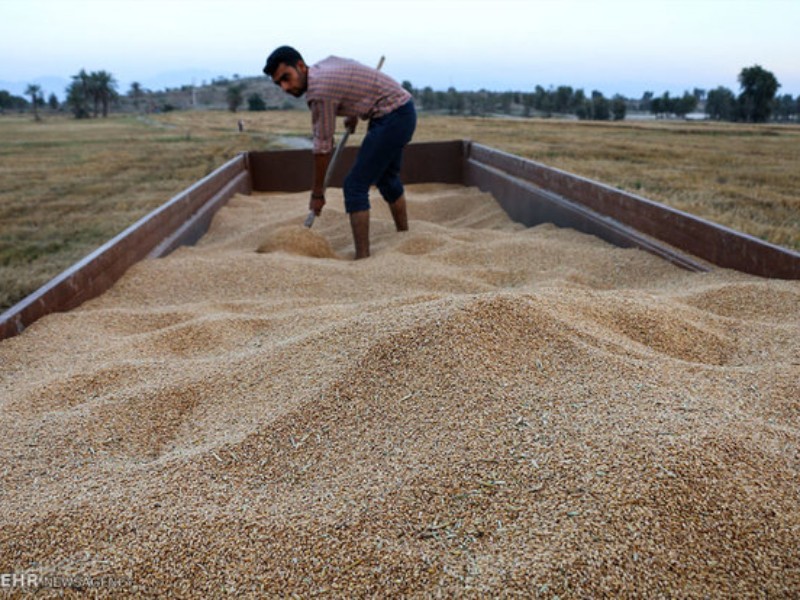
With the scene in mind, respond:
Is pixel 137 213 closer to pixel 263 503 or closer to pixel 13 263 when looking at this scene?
pixel 13 263

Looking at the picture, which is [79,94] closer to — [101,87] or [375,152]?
[101,87]

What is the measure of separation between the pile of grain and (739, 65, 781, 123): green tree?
167 feet

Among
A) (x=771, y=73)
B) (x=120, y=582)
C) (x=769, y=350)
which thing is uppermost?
(x=771, y=73)

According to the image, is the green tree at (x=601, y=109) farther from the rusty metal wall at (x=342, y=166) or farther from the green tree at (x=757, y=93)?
the rusty metal wall at (x=342, y=166)

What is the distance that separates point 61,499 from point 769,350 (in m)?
1.88

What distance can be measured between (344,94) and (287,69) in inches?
13.5

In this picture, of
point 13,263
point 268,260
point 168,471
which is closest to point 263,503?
point 168,471

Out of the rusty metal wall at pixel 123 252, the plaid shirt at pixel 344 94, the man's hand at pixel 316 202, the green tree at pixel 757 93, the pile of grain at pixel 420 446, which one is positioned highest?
the green tree at pixel 757 93

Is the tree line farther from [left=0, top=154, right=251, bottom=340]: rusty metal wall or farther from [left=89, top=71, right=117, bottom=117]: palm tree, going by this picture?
[left=0, top=154, right=251, bottom=340]: rusty metal wall

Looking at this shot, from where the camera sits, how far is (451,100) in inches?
2606

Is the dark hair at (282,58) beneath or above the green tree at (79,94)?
beneath

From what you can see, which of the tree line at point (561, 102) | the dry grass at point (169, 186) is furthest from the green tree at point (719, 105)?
the dry grass at point (169, 186)

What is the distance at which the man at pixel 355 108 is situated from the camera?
3512 mm

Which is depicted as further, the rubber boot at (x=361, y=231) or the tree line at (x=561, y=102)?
the tree line at (x=561, y=102)
